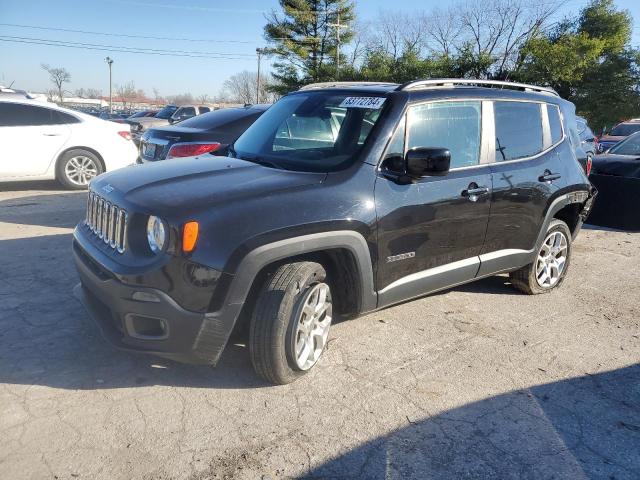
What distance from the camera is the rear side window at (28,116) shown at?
838 centimetres

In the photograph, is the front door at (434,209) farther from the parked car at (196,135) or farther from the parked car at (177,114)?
the parked car at (177,114)

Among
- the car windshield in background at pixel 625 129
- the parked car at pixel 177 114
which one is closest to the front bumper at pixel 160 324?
the car windshield in background at pixel 625 129

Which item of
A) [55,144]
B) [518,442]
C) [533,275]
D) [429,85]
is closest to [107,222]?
[429,85]

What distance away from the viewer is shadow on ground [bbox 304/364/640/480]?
250 centimetres

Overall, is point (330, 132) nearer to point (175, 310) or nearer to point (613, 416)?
point (175, 310)

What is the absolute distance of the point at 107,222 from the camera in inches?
125

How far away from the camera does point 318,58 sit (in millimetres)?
35562

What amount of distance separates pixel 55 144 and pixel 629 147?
920 cm

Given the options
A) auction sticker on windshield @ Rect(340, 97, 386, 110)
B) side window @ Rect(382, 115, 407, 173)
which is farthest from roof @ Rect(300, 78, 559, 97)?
side window @ Rect(382, 115, 407, 173)

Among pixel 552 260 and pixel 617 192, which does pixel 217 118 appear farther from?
pixel 617 192

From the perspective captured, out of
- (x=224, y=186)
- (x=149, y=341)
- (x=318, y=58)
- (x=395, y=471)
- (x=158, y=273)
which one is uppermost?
(x=318, y=58)

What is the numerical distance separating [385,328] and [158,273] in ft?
6.50

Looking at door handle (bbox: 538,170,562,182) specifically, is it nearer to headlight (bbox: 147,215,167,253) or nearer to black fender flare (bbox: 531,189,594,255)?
black fender flare (bbox: 531,189,594,255)

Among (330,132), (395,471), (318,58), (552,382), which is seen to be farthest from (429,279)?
(318,58)
